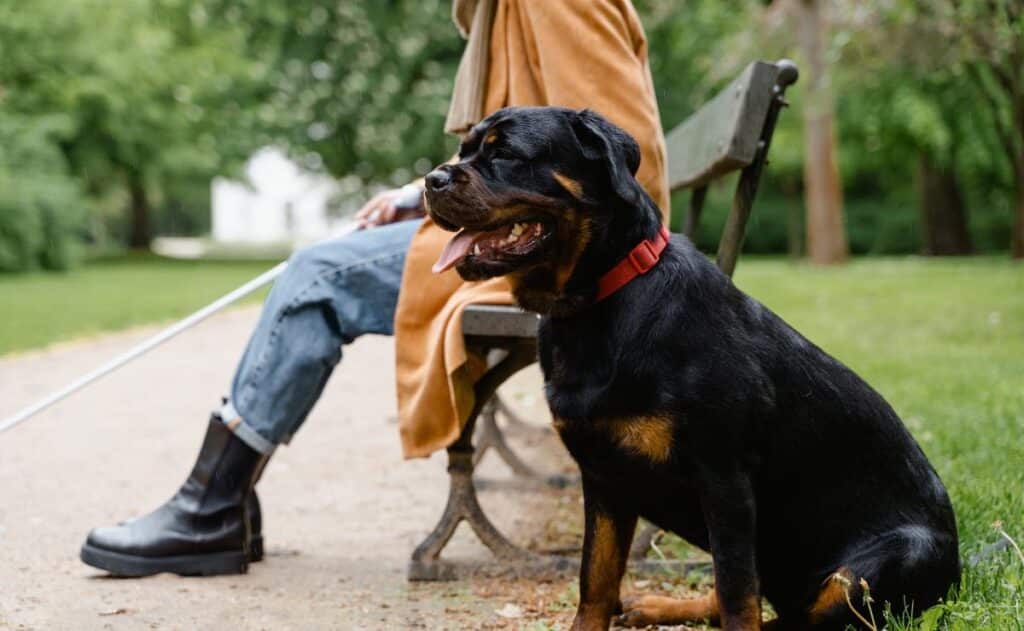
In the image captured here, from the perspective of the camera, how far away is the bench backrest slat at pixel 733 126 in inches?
150

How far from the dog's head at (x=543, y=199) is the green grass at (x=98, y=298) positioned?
929 cm

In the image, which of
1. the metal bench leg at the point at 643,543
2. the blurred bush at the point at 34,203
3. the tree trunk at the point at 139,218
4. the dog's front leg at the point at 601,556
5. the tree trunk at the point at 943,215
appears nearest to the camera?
the dog's front leg at the point at 601,556

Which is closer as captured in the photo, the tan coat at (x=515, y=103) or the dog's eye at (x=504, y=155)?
→ the dog's eye at (x=504, y=155)

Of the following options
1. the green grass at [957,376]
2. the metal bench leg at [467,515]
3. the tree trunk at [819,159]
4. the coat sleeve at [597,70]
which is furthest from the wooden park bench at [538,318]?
the tree trunk at [819,159]

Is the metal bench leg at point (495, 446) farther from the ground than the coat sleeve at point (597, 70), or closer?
closer

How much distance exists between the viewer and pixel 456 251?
119 inches

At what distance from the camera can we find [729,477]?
2.89 metres

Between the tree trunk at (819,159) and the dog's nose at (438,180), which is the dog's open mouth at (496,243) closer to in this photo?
the dog's nose at (438,180)

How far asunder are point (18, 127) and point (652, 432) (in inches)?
1091

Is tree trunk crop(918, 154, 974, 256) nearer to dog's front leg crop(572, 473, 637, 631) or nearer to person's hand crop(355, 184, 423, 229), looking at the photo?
person's hand crop(355, 184, 423, 229)

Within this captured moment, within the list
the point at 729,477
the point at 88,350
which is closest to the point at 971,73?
the point at 88,350

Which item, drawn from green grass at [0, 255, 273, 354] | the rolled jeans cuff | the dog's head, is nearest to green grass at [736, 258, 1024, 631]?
the dog's head

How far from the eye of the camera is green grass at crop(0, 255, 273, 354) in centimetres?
1309

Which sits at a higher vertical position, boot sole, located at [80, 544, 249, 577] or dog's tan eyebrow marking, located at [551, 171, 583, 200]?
dog's tan eyebrow marking, located at [551, 171, 583, 200]
